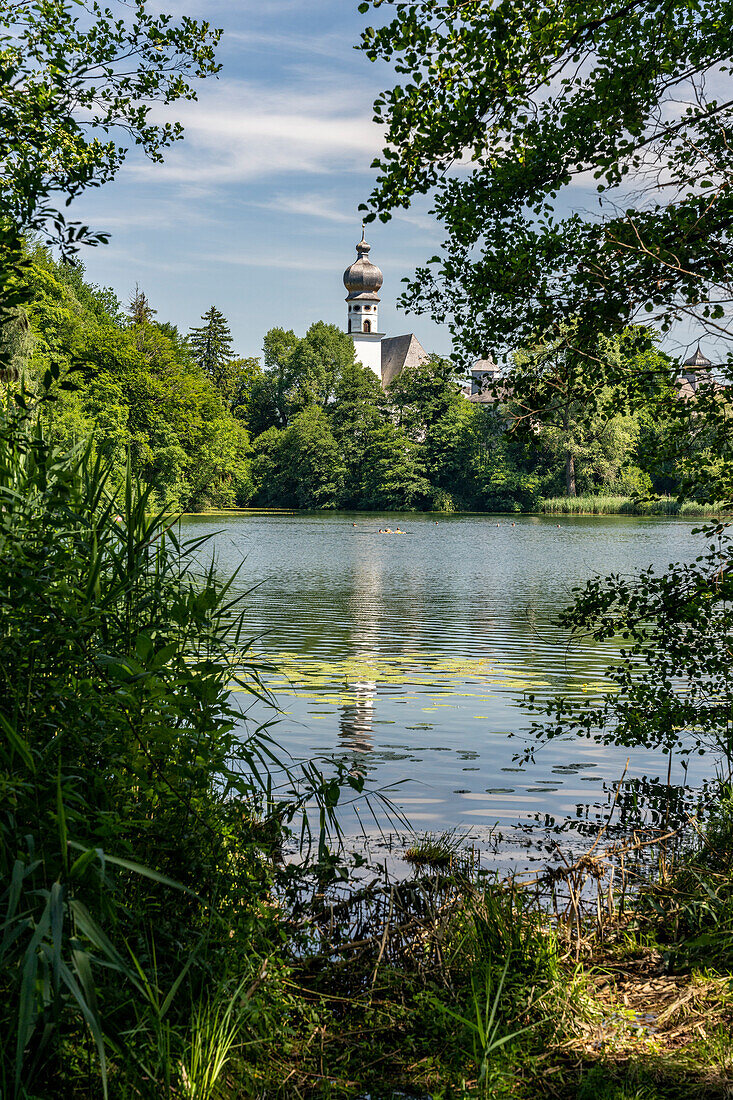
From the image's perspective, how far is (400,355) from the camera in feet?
347

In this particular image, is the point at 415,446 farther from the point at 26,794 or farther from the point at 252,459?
the point at 26,794

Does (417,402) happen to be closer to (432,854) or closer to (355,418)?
(355,418)

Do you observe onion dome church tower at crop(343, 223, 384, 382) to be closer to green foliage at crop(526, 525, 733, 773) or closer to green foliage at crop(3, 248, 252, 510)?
green foliage at crop(3, 248, 252, 510)

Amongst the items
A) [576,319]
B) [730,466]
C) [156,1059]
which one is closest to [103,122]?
[576,319]

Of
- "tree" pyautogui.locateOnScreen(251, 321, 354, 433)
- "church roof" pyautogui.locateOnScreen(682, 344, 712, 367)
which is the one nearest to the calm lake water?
"church roof" pyautogui.locateOnScreen(682, 344, 712, 367)

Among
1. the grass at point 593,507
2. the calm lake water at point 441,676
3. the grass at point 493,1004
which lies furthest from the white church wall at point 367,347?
the grass at point 493,1004

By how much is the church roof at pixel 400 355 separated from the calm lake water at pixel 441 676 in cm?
7719

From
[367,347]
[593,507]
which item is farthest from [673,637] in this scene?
[367,347]

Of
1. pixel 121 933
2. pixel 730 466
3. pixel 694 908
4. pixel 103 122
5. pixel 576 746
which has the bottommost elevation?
pixel 576 746

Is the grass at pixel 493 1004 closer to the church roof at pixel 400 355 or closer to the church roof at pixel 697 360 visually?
the church roof at pixel 697 360

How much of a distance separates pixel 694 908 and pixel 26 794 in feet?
8.54

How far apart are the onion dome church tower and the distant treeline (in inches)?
626

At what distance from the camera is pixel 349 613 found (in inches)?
679

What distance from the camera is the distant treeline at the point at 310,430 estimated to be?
168 ft
